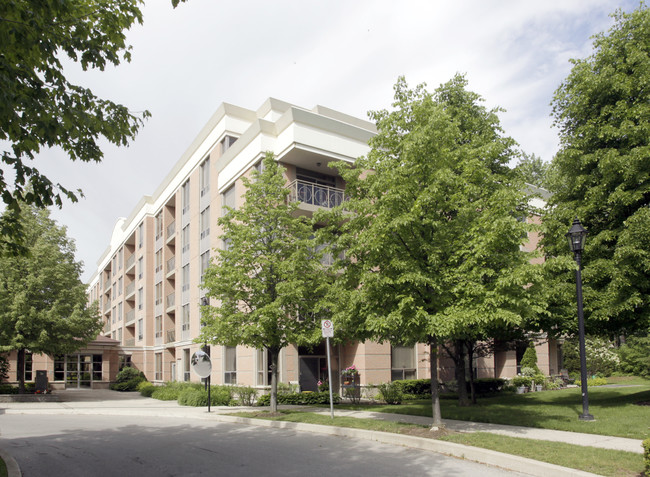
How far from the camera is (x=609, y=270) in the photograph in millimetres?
15211

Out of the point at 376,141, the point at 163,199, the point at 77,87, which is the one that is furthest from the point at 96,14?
the point at 163,199

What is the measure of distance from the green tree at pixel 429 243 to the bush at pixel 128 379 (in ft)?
103

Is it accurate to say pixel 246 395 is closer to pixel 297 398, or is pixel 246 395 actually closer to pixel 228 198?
pixel 297 398

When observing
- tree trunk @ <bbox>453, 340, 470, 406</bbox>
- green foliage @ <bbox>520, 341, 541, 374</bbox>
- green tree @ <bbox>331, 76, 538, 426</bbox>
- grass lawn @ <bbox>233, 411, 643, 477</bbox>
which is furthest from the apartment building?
grass lawn @ <bbox>233, 411, 643, 477</bbox>

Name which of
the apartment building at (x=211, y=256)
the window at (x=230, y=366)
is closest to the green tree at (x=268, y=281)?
the apartment building at (x=211, y=256)

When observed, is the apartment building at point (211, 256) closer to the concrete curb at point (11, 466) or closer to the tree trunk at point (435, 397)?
the tree trunk at point (435, 397)

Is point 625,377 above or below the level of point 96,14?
below

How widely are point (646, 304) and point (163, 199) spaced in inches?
1355

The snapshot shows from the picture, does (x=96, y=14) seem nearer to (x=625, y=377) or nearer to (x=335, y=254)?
(x=335, y=254)

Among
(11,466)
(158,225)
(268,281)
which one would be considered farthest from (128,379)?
(11,466)

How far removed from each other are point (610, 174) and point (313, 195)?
41.5ft

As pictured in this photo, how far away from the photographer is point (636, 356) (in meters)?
36.3

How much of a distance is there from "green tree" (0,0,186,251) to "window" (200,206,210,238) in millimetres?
22884

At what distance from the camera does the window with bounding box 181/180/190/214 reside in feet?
117
